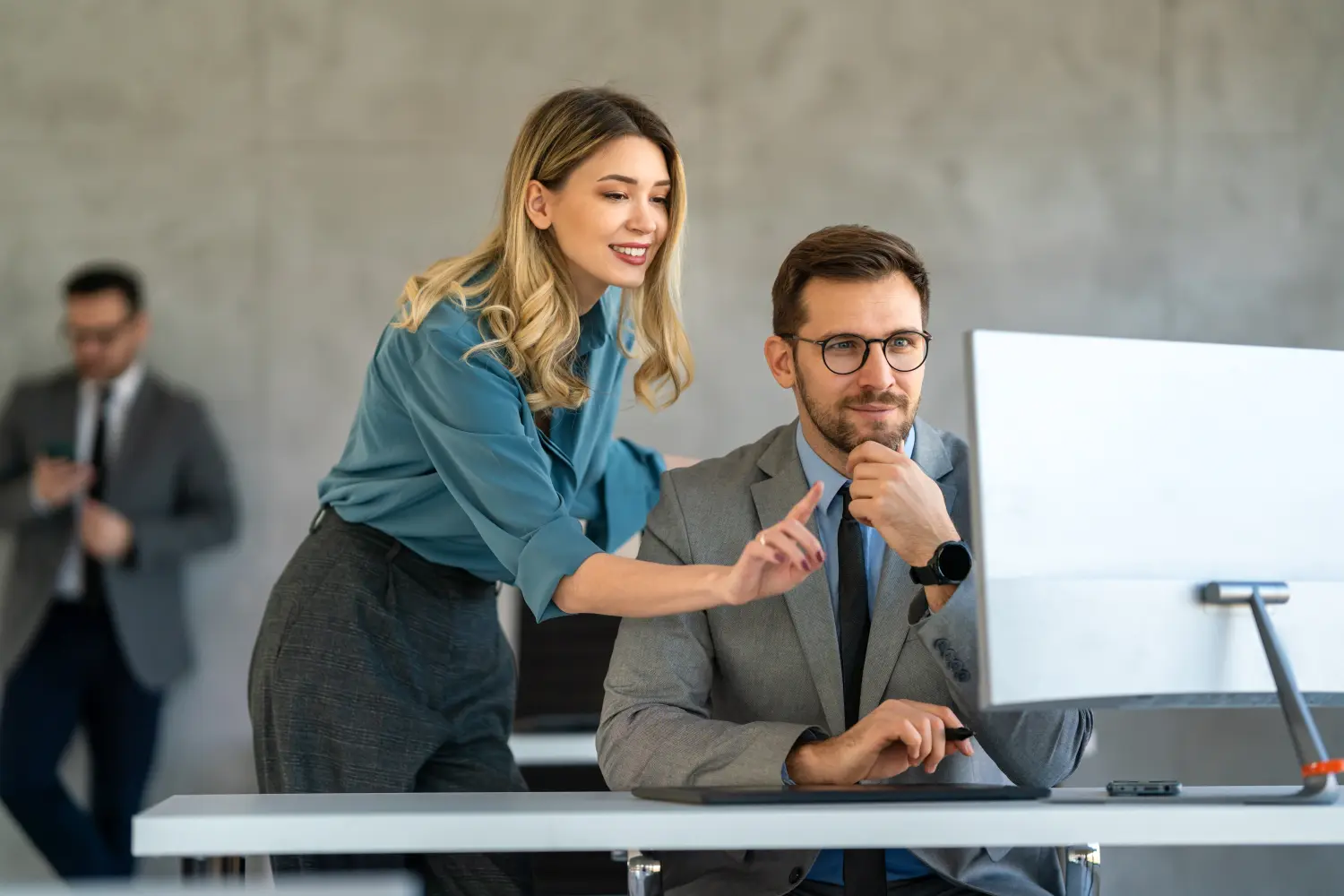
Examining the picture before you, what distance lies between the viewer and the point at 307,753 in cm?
201

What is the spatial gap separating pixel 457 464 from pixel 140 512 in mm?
2786

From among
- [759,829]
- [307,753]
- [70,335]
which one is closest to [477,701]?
[307,753]

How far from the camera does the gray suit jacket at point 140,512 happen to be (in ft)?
13.6

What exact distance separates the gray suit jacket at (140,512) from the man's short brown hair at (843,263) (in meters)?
2.76

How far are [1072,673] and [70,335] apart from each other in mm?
3800

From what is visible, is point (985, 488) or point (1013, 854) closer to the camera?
point (985, 488)

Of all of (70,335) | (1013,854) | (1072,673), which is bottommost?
(1013,854)

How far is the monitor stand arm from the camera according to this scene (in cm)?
130

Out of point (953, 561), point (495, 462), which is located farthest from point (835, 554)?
point (495, 462)

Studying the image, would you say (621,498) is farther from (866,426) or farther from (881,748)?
(881,748)

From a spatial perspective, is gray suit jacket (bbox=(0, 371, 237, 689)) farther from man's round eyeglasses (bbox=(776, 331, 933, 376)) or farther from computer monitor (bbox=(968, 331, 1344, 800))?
computer monitor (bbox=(968, 331, 1344, 800))

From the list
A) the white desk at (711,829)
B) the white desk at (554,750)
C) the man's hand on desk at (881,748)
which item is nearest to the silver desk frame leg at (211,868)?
the white desk at (711,829)

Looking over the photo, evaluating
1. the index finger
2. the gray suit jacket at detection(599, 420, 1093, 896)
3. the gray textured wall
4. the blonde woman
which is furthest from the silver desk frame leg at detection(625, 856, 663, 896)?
the gray textured wall

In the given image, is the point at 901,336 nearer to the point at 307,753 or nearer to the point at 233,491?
the point at 307,753
